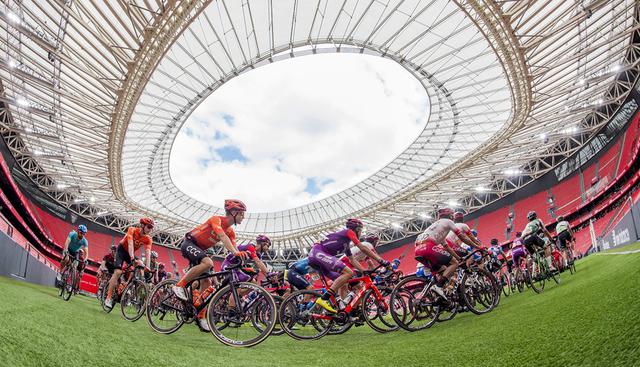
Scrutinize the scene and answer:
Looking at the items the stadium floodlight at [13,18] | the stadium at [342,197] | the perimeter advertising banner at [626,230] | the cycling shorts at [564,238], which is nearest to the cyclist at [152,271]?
the stadium at [342,197]

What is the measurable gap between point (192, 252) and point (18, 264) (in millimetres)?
11883

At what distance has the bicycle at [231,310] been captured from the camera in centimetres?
564

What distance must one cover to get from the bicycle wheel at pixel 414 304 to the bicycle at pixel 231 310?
229cm

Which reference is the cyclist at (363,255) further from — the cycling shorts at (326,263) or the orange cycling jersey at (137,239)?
the orange cycling jersey at (137,239)

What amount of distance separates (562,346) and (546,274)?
7.05 metres

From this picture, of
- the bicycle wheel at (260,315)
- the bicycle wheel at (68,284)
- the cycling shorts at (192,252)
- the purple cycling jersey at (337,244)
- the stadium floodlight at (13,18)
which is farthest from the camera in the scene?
the stadium floodlight at (13,18)

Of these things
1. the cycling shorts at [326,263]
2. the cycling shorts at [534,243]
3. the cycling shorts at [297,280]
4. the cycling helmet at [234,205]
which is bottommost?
the cycling shorts at [297,280]

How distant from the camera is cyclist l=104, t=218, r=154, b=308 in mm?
8844

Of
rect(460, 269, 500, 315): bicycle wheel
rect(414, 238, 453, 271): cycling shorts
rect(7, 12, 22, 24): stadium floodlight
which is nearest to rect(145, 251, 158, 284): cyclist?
rect(414, 238, 453, 271): cycling shorts

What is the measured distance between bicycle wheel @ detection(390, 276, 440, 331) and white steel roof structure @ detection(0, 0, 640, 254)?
12.7 meters

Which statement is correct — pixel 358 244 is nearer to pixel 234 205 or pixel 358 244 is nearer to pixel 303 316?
pixel 303 316

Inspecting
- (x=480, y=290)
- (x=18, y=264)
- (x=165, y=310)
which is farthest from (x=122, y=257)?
(x=18, y=264)

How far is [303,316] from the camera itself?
6816 mm

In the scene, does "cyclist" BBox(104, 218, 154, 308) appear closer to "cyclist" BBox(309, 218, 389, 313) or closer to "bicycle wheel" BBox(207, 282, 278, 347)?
"bicycle wheel" BBox(207, 282, 278, 347)
